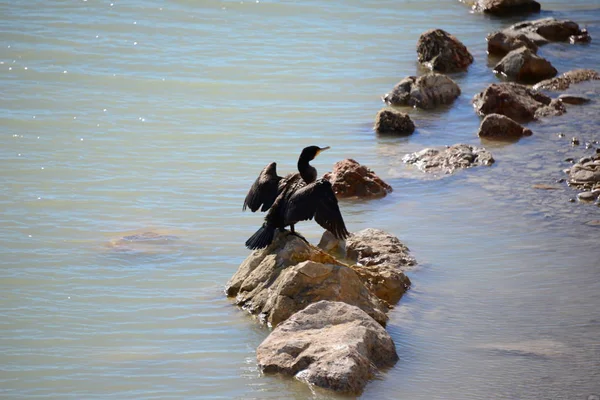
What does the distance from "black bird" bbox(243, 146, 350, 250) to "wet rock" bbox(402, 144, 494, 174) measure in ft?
11.6

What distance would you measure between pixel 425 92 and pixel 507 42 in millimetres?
3553

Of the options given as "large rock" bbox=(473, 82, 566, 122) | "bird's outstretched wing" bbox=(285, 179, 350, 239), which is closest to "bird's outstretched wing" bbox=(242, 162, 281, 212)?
"bird's outstretched wing" bbox=(285, 179, 350, 239)

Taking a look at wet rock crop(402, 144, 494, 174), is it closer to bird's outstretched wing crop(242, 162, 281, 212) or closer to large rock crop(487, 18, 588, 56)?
bird's outstretched wing crop(242, 162, 281, 212)

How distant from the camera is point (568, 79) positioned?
1484 cm

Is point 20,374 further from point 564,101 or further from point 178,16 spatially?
point 178,16

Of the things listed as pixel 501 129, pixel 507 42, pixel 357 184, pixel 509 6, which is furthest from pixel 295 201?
pixel 509 6

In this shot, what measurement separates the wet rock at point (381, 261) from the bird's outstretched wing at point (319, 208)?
688mm

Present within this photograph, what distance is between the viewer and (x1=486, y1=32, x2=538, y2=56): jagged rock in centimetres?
1662

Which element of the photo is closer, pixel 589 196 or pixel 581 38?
pixel 589 196

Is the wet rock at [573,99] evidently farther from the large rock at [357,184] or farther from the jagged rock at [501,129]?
the large rock at [357,184]

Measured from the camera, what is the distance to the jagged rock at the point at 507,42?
1662cm

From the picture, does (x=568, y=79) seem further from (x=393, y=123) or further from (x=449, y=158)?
(x=449, y=158)

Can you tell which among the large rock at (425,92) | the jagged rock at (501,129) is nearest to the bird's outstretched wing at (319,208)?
the jagged rock at (501,129)

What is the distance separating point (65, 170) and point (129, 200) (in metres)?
1.37
